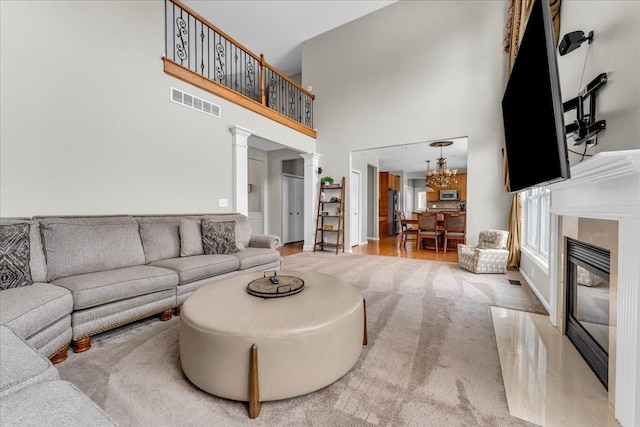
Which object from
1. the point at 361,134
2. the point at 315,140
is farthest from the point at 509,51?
the point at 315,140

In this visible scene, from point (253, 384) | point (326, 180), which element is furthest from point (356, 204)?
point (253, 384)

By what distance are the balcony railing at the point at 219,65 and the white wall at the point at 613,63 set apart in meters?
3.50

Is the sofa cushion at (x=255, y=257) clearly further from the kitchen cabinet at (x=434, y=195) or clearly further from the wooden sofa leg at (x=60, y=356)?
the kitchen cabinet at (x=434, y=195)

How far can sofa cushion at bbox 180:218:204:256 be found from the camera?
3.14 metres

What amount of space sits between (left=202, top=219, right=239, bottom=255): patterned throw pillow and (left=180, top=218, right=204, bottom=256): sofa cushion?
0.20 feet

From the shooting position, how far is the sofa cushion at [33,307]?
4.78 feet

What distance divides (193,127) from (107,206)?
59.7 inches

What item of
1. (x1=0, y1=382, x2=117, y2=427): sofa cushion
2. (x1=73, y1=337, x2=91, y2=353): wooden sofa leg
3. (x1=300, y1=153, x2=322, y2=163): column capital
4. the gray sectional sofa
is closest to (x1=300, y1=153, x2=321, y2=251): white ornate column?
(x1=300, y1=153, x2=322, y2=163): column capital

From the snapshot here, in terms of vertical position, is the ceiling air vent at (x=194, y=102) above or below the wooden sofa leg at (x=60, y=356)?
above

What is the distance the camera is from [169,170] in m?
3.57

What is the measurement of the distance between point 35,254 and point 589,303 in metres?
4.10

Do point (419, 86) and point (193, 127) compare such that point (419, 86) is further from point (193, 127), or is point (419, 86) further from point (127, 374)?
point (127, 374)

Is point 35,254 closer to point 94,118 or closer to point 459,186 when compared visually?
point 94,118

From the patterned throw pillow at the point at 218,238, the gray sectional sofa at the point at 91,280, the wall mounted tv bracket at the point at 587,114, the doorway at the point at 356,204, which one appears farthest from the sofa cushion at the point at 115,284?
the doorway at the point at 356,204
